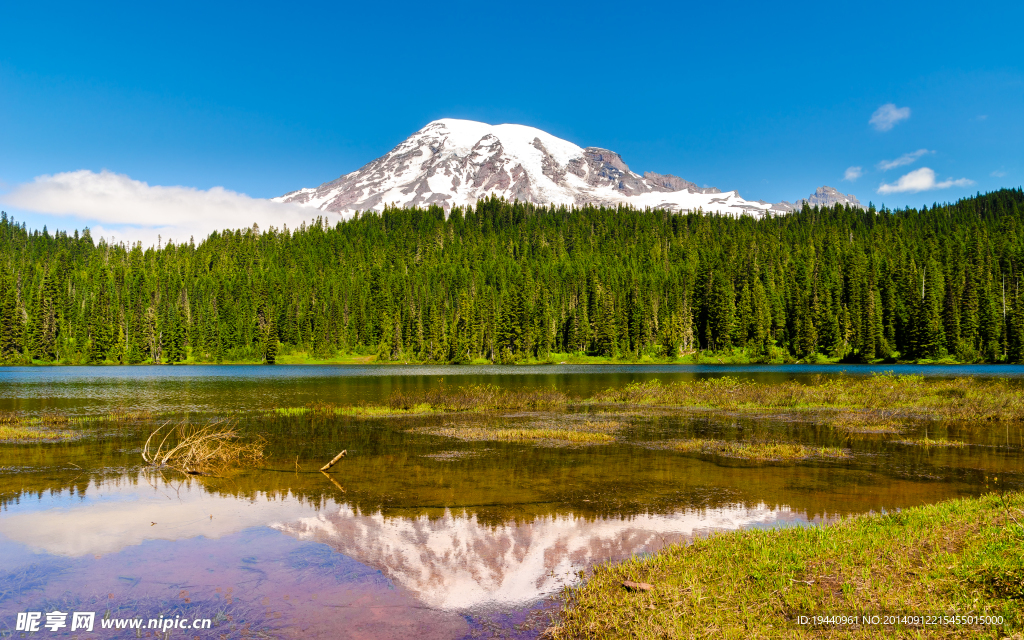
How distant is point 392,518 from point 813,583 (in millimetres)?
11047

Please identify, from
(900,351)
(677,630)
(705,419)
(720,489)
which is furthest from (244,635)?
(900,351)

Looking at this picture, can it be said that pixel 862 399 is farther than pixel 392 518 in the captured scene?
Yes

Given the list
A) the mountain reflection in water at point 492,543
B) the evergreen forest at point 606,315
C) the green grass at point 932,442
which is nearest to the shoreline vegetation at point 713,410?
the green grass at point 932,442

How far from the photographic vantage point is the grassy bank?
932 cm

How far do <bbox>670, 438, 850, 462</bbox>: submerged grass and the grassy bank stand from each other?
1261 cm

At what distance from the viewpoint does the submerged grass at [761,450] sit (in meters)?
26.4

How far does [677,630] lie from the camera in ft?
30.9

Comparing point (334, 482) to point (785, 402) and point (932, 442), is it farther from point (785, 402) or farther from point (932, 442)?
point (785, 402)

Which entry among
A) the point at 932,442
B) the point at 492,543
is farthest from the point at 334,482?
Result: the point at 932,442

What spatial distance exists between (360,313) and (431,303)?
26.8 m

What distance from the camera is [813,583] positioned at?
1080 cm

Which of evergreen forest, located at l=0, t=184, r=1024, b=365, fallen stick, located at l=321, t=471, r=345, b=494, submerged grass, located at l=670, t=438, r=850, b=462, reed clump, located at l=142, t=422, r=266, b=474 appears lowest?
submerged grass, located at l=670, t=438, r=850, b=462

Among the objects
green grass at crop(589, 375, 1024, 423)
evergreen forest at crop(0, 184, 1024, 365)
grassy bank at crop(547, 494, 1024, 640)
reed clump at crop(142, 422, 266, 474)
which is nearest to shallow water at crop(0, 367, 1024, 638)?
reed clump at crop(142, 422, 266, 474)

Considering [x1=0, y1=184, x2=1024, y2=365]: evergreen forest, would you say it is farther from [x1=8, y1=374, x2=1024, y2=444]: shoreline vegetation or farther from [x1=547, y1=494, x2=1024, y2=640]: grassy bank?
[x1=547, y1=494, x2=1024, y2=640]: grassy bank
